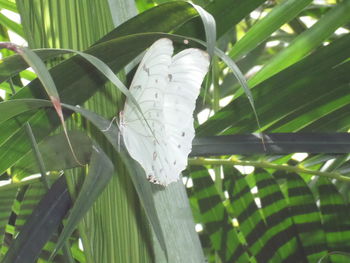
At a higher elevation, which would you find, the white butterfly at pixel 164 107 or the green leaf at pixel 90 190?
the white butterfly at pixel 164 107

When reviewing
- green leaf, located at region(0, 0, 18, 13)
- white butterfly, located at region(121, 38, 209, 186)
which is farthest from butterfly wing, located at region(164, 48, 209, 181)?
green leaf, located at region(0, 0, 18, 13)

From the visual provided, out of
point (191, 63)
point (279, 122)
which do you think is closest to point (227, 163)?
point (279, 122)

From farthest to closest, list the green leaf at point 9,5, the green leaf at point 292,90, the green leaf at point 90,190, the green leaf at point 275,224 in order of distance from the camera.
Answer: the green leaf at point 9,5 < the green leaf at point 275,224 < the green leaf at point 292,90 < the green leaf at point 90,190

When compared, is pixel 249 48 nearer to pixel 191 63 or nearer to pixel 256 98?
pixel 256 98

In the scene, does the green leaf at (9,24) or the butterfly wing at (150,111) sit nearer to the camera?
the butterfly wing at (150,111)

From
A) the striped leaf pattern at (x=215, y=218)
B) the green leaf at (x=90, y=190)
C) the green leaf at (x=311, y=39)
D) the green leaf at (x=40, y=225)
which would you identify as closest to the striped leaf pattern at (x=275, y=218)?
the striped leaf pattern at (x=215, y=218)

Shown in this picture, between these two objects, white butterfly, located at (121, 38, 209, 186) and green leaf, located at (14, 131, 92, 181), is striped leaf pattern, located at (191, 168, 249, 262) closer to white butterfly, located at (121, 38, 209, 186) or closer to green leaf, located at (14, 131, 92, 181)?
white butterfly, located at (121, 38, 209, 186)

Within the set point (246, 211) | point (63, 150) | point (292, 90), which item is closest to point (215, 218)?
point (246, 211)

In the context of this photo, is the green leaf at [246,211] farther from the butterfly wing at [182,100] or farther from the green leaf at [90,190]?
the green leaf at [90,190]
